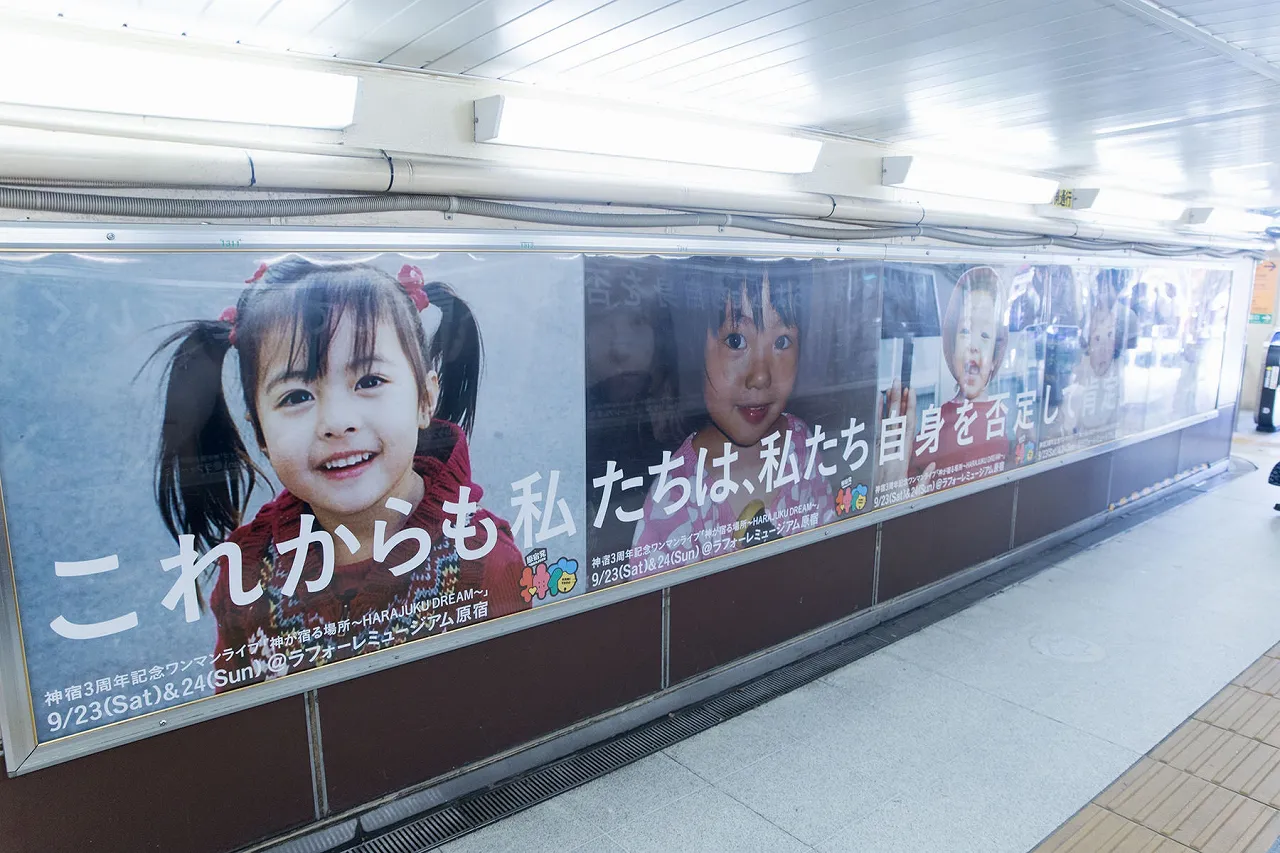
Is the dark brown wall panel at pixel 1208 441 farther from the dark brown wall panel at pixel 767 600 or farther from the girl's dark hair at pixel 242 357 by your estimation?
the girl's dark hair at pixel 242 357

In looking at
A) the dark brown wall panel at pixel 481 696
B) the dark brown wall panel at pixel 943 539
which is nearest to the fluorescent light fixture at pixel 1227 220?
the dark brown wall panel at pixel 943 539

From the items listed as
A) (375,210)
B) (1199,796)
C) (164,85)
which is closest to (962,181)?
(1199,796)

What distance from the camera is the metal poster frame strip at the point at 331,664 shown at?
7.89 ft

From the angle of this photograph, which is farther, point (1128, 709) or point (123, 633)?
point (1128, 709)

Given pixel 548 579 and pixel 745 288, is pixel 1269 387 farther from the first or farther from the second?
pixel 548 579

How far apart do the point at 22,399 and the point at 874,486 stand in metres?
4.09

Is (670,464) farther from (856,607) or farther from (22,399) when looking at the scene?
(22,399)

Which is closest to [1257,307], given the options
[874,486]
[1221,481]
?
[1221,481]

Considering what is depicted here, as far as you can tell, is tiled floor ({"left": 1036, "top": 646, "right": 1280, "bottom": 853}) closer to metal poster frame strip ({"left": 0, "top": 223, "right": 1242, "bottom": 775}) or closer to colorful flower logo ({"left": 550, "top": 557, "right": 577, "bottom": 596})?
metal poster frame strip ({"left": 0, "top": 223, "right": 1242, "bottom": 775})

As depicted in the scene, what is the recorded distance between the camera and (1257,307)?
499 inches

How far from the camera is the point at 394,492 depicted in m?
3.09

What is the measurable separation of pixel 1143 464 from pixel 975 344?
11.4 ft

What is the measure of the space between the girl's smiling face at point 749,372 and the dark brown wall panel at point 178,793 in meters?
2.22

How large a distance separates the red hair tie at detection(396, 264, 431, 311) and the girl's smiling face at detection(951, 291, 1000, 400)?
143 inches
